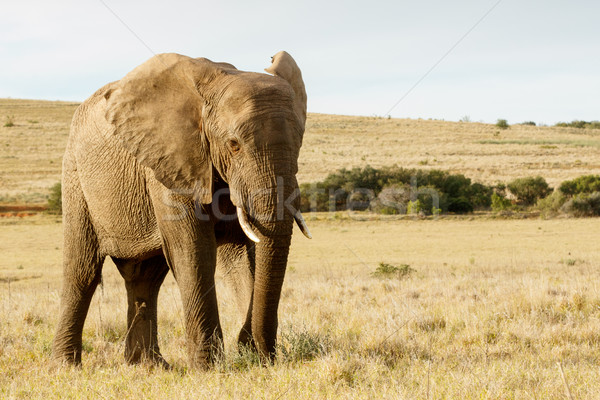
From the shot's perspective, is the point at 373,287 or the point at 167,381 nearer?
the point at 167,381

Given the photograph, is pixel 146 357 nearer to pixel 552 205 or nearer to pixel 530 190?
pixel 552 205

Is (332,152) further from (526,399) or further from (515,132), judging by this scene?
(526,399)

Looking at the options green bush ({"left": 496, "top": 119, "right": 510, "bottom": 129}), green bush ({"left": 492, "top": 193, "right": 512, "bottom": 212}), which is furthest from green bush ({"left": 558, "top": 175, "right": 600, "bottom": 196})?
green bush ({"left": 496, "top": 119, "right": 510, "bottom": 129})

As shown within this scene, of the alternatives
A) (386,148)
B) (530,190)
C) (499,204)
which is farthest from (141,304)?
(386,148)

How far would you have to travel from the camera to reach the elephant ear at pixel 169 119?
232 inches

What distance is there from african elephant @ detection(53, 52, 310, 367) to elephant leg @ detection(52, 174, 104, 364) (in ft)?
0.04

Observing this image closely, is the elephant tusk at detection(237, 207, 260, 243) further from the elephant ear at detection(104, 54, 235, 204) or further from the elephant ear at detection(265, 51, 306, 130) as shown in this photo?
the elephant ear at detection(265, 51, 306, 130)

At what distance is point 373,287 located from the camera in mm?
11922

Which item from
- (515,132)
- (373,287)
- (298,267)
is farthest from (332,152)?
(373,287)

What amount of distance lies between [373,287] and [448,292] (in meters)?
1.63

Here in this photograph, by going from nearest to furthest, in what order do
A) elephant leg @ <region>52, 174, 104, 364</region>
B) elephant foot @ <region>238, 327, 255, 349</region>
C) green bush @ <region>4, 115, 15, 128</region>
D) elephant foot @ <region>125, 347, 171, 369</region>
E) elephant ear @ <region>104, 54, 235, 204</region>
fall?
elephant ear @ <region>104, 54, 235, 204</region> < elephant foot @ <region>238, 327, 255, 349</region> < elephant foot @ <region>125, 347, 171, 369</region> < elephant leg @ <region>52, 174, 104, 364</region> < green bush @ <region>4, 115, 15, 128</region>

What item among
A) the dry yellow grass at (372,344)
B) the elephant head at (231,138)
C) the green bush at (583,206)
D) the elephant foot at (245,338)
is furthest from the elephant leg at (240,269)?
the green bush at (583,206)

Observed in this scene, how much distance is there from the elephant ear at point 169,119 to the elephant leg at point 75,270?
4.83 feet

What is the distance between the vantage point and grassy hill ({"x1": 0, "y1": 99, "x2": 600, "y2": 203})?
50094 millimetres
